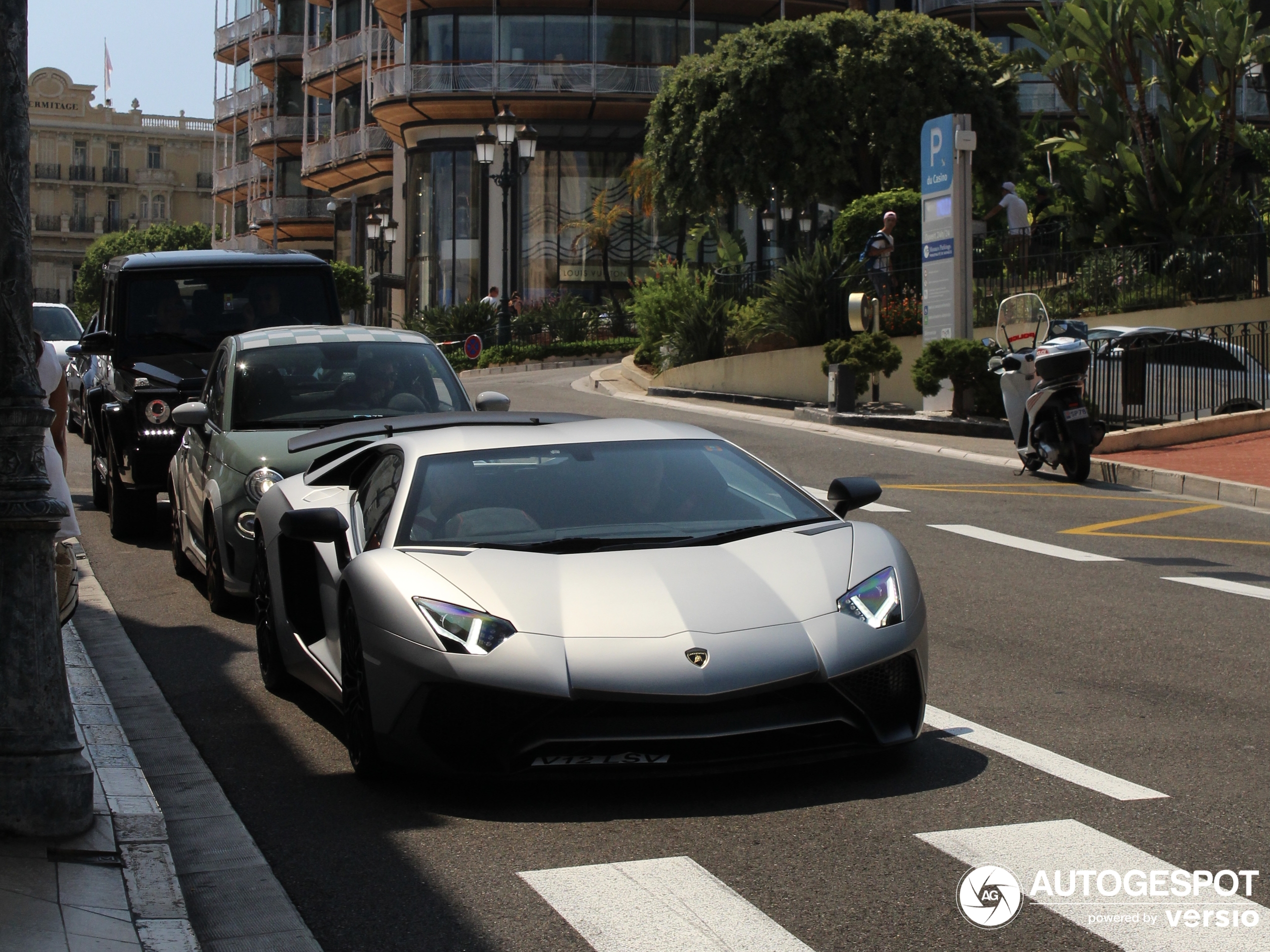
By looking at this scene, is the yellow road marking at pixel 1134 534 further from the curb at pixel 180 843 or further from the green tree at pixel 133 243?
the green tree at pixel 133 243

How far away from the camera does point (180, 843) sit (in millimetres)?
5016

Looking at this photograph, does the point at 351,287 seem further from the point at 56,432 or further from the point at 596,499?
the point at 596,499

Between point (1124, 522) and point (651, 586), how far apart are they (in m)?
8.98

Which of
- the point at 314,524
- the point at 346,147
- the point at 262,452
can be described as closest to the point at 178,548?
the point at 262,452

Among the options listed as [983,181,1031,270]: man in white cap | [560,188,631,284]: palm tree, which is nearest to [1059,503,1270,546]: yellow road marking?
[983,181,1031,270]: man in white cap

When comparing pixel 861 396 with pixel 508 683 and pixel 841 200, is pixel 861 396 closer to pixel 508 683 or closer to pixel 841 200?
pixel 841 200

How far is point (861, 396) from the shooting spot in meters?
25.4

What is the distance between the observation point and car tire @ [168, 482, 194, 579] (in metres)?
10.7

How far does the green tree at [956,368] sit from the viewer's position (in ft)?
69.2

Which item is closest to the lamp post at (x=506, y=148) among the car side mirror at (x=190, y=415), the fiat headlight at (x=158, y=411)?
the fiat headlight at (x=158, y=411)

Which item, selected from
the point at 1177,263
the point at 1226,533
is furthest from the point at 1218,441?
the point at 1177,263

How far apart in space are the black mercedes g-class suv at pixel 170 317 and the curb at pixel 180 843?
18.9 feet

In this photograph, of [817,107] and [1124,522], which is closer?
[1124,522]

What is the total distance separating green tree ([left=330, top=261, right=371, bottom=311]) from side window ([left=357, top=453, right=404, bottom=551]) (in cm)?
5318
